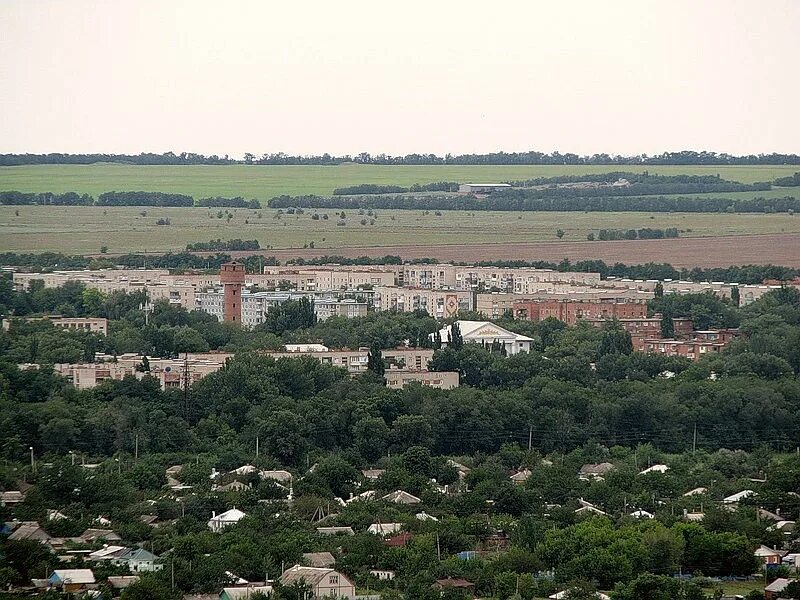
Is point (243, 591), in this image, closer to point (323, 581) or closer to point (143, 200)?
point (323, 581)

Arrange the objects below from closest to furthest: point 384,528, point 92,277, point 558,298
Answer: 1. point 384,528
2. point 558,298
3. point 92,277

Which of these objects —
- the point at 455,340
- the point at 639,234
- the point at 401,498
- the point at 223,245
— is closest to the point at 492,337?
the point at 455,340

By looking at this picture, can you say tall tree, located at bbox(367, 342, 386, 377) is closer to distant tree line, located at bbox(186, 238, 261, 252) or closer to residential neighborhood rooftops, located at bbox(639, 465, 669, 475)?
residential neighborhood rooftops, located at bbox(639, 465, 669, 475)

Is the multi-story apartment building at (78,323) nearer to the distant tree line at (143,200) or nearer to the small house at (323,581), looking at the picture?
the small house at (323,581)

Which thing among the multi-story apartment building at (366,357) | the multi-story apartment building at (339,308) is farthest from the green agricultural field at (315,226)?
the multi-story apartment building at (366,357)

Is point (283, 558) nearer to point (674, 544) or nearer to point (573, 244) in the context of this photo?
point (674, 544)

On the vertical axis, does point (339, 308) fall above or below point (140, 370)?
below

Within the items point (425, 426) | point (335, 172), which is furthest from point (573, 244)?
point (425, 426)
